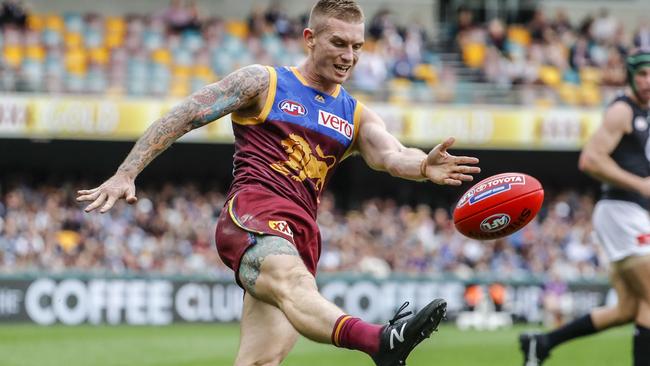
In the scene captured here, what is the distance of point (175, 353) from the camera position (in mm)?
13461

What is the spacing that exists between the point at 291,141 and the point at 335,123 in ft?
0.95

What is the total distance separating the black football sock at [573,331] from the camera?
29.0 ft

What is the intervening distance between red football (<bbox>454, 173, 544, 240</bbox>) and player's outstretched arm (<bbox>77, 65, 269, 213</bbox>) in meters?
1.28

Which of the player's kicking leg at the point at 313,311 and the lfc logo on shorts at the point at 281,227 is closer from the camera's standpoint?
the player's kicking leg at the point at 313,311

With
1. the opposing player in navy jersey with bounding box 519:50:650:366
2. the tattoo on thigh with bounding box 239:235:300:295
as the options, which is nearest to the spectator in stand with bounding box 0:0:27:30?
the opposing player in navy jersey with bounding box 519:50:650:366

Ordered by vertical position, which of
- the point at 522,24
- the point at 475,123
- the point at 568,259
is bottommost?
the point at 568,259

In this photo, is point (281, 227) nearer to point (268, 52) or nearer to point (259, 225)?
point (259, 225)

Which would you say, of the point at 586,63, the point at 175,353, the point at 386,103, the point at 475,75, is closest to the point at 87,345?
the point at 175,353

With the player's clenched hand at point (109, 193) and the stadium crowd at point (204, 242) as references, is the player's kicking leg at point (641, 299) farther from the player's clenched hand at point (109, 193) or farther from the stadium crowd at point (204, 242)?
the stadium crowd at point (204, 242)

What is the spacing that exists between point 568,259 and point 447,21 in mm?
9033

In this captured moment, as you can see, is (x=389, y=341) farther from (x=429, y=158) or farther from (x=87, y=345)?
(x=87, y=345)

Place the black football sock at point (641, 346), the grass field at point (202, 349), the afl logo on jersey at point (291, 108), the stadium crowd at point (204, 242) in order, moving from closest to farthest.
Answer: the afl logo on jersey at point (291, 108), the black football sock at point (641, 346), the grass field at point (202, 349), the stadium crowd at point (204, 242)

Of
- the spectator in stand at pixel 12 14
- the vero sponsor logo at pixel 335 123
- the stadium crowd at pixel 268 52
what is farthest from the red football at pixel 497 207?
the spectator in stand at pixel 12 14

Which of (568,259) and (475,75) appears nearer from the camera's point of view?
(568,259)
